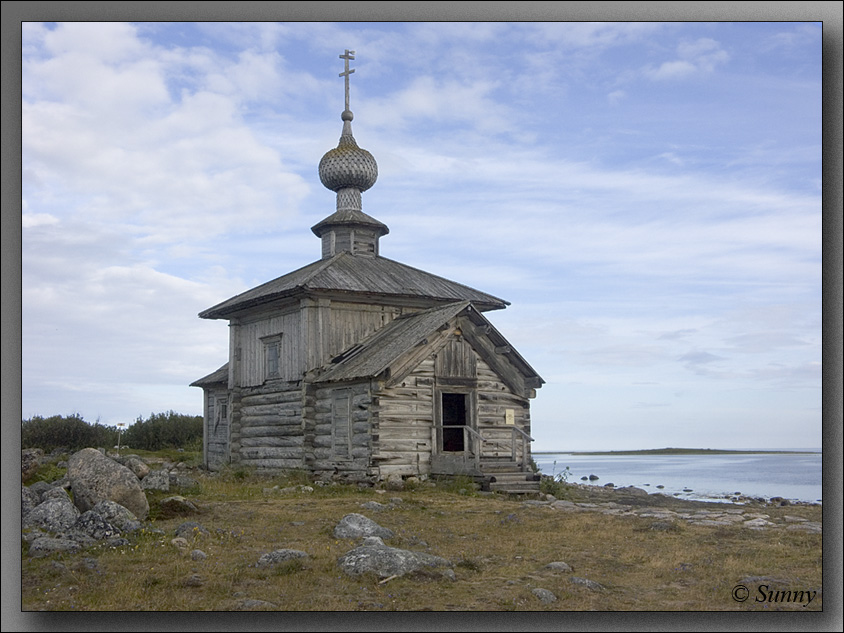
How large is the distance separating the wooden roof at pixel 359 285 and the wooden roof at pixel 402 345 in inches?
56.6

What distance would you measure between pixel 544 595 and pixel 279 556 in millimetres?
3763

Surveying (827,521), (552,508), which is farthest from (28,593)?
(552,508)

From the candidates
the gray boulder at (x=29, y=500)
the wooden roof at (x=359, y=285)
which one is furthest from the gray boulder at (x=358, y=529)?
the wooden roof at (x=359, y=285)

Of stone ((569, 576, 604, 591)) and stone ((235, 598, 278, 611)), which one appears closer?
stone ((235, 598, 278, 611))

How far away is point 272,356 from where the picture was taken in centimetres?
2692

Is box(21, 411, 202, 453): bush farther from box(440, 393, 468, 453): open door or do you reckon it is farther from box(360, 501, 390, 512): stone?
box(360, 501, 390, 512): stone

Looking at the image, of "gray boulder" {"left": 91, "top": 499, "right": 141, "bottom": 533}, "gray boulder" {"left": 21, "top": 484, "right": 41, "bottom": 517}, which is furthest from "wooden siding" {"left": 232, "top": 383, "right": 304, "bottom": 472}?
"gray boulder" {"left": 91, "top": 499, "right": 141, "bottom": 533}

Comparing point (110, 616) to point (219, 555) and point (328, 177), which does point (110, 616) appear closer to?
point (219, 555)

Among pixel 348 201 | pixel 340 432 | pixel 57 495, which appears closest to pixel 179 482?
pixel 340 432

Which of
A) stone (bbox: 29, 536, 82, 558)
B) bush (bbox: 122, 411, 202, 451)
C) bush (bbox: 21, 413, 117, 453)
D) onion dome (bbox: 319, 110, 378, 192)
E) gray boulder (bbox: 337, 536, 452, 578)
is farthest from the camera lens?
bush (bbox: 122, 411, 202, 451)

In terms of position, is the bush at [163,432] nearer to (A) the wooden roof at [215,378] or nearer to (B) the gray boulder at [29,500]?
(A) the wooden roof at [215,378]

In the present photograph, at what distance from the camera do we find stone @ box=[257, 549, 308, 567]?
11445 mm

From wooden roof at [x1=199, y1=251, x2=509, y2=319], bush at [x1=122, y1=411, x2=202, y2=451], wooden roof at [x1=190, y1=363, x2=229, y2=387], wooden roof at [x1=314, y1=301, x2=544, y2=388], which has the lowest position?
bush at [x1=122, y1=411, x2=202, y2=451]

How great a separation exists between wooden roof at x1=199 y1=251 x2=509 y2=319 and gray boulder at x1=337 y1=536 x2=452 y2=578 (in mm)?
13938
